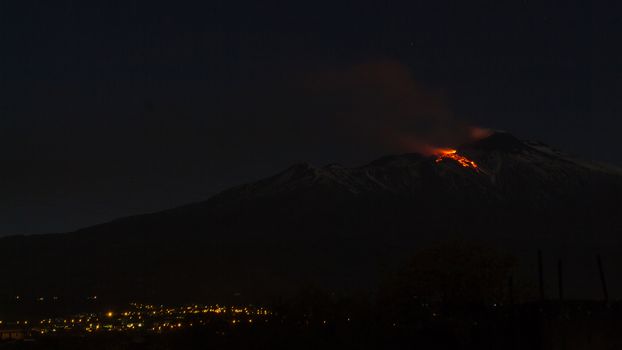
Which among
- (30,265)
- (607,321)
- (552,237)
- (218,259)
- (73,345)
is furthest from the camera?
(552,237)

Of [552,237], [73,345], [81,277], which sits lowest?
[73,345]

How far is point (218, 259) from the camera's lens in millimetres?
153875

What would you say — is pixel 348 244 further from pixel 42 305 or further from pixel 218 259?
pixel 42 305

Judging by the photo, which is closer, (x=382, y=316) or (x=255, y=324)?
Result: (x=382, y=316)

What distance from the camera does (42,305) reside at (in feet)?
375

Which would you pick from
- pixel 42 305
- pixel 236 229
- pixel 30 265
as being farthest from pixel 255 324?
pixel 236 229

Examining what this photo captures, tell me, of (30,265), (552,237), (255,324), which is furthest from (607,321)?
(552,237)

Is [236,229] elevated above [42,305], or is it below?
above

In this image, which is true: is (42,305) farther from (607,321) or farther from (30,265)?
(607,321)

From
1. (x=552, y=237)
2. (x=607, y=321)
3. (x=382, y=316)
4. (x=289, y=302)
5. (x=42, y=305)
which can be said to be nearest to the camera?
(x=607, y=321)

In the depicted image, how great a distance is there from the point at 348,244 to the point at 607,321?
494 feet

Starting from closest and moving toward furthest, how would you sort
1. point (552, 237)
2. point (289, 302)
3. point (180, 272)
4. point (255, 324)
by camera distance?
point (255, 324), point (289, 302), point (180, 272), point (552, 237)

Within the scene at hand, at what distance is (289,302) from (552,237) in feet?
529

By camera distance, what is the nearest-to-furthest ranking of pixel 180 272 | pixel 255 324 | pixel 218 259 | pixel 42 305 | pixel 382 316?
pixel 382 316
pixel 255 324
pixel 42 305
pixel 180 272
pixel 218 259
